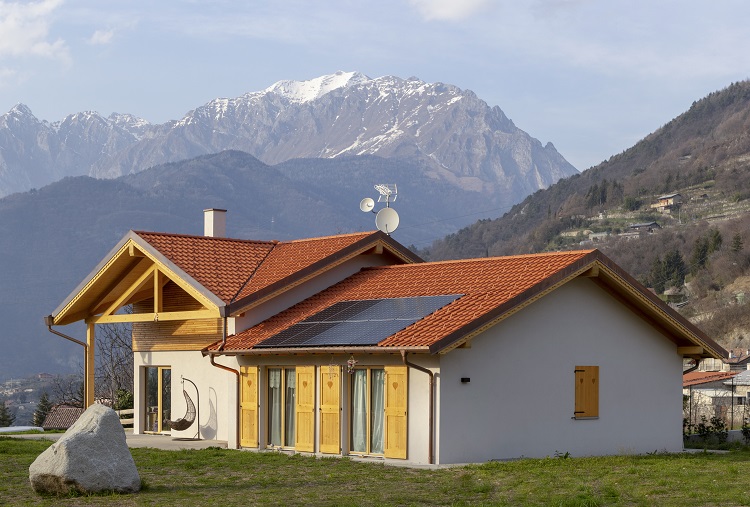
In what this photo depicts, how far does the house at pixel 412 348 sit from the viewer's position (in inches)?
872

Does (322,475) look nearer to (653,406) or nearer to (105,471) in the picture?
(105,471)

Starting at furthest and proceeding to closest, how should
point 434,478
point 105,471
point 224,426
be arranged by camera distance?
1. point 224,426
2. point 434,478
3. point 105,471

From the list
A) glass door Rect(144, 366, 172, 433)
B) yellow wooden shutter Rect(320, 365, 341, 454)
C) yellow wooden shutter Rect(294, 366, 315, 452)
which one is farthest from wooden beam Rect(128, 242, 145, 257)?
yellow wooden shutter Rect(320, 365, 341, 454)

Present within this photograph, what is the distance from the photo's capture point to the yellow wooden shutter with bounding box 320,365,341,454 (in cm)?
2348

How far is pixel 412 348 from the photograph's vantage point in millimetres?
20875

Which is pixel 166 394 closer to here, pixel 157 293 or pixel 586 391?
pixel 157 293

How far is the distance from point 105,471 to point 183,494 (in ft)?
3.70

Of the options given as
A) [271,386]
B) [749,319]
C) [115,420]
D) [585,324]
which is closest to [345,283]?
[271,386]

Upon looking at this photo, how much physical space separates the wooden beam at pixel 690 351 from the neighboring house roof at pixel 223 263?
6814mm

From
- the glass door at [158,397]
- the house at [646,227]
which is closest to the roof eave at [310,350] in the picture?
the glass door at [158,397]

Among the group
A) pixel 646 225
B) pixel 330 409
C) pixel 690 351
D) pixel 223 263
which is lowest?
pixel 330 409

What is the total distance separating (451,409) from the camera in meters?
21.8

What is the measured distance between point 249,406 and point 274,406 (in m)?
0.66

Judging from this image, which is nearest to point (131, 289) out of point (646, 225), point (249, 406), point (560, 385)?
point (249, 406)
